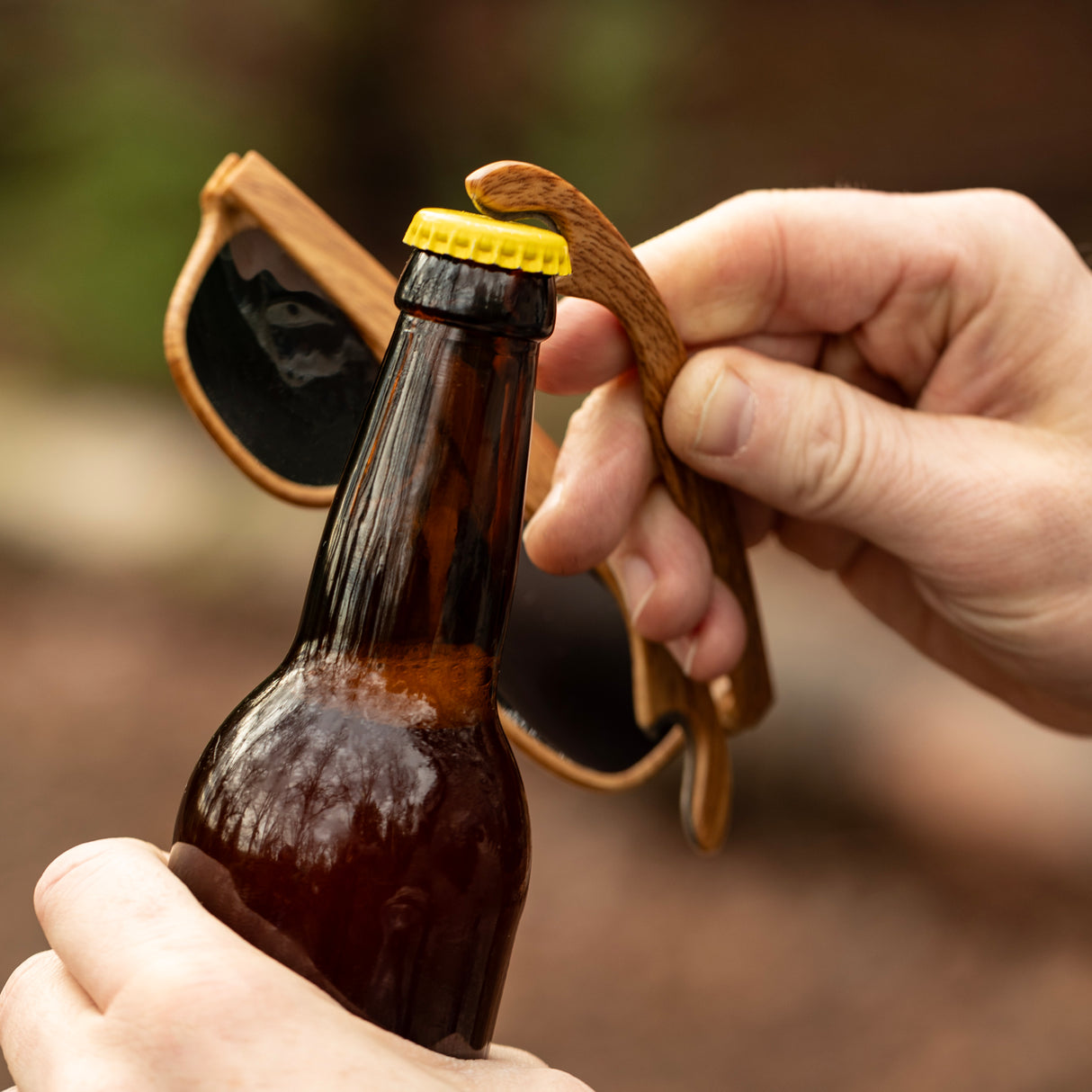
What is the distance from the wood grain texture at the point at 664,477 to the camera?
1.98ft

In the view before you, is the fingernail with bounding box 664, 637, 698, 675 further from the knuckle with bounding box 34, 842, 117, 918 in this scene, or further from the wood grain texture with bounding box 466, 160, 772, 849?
the knuckle with bounding box 34, 842, 117, 918

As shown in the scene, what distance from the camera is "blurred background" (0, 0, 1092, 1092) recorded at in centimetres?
252

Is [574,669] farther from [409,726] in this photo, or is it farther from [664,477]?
[409,726]

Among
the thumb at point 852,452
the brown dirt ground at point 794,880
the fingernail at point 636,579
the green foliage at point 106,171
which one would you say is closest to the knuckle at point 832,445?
the thumb at point 852,452

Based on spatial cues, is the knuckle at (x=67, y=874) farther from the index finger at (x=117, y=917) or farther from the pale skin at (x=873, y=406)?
the pale skin at (x=873, y=406)

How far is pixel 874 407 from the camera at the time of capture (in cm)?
85

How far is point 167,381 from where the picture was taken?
4.23m

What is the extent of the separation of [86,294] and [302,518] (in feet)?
3.67

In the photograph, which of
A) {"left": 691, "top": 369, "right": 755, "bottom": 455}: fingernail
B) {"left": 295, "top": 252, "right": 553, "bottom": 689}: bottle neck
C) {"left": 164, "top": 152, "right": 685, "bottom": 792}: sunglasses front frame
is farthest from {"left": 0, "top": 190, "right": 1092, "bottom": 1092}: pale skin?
{"left": 295, "top": 252, "right": 553, "bottom": 689}: bottle neck

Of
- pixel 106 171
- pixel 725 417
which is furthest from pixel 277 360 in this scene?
pixel 106 171

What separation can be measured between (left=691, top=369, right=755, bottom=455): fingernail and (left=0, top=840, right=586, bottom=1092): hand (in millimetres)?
437

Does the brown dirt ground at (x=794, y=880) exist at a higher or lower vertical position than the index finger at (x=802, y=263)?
lower

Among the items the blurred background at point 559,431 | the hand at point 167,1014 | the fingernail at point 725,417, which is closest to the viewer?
the hand at point 167,1014

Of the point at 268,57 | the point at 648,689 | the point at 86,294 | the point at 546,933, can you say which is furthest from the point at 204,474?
the point at 648,689
